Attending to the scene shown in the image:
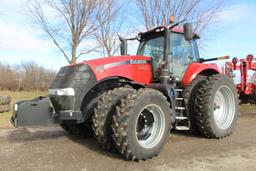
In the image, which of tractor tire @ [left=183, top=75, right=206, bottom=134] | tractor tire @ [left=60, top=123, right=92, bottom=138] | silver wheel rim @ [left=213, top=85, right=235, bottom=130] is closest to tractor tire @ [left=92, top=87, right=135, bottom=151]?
tractor tire @ [left=60, top=123, right=92, bottom=138]

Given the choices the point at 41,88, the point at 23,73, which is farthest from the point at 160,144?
the point at 23,73

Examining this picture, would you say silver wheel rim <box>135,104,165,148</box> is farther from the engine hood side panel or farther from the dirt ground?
the engine hood side panel

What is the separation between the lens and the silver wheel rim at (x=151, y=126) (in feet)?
18.4

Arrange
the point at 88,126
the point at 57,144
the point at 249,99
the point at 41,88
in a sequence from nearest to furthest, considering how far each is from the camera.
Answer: the point at 57,144, the point at 88,126, the point at 249,99, the point at 41,88

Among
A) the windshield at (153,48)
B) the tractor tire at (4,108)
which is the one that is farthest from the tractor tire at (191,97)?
the tractor tire at (4,108)

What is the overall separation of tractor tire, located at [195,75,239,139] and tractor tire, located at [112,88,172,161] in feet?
3.94

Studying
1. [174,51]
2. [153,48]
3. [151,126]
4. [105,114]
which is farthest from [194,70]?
[105,114]

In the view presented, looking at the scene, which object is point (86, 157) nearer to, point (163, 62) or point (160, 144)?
point (160, 144)

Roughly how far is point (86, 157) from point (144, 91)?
1481 millimetres

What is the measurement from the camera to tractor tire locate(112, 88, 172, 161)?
16.7 ft

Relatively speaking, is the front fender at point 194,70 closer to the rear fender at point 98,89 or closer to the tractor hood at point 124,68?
the tractor hood at point 124,68

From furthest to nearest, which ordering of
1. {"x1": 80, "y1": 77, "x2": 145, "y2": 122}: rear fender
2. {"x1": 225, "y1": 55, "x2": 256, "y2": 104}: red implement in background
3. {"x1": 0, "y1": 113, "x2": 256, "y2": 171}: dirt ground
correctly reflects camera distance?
{"x1": 225, "y1": 55, "x2": 256, "y2": 104}: red implement in background, {"x1": 80, "y1": 77, "x2": 145, "y2": 122}: rear fender, {"x1": 0, "y1": 113, "x2": 256, "y2": 171}: dirt ground

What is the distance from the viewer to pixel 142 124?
233 inches

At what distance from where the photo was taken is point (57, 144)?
6504 mm
